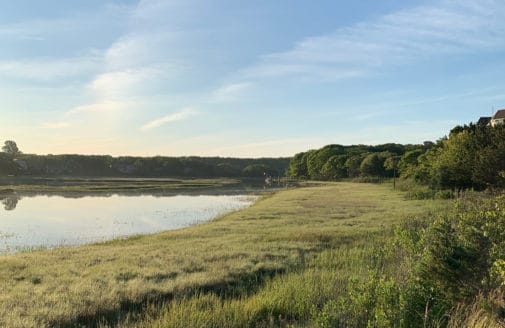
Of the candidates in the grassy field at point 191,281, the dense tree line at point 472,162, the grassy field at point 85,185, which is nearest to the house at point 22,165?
the grassy field at point 85,185

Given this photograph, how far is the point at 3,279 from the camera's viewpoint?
1119 cm

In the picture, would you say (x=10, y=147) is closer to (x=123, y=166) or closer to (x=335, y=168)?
(x=123, y=166)

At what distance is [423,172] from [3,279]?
164 feet

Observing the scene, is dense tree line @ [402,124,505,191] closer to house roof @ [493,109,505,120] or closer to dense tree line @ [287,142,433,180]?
dense tree line @ [287,142,433,180]

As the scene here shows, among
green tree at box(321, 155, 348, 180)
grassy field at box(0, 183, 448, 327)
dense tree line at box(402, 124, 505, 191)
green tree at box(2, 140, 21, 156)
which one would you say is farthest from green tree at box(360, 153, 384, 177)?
green tree at box(2, 140, 21, 156)

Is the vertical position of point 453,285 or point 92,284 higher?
point 453,285

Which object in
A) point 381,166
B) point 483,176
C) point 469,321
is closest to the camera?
point 469,321

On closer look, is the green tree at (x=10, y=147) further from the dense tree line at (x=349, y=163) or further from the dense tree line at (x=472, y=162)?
the dense tree line at (x=472, y=162)

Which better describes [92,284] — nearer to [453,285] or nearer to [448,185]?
[453,285]

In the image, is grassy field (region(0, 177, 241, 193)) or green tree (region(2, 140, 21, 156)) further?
green tree (region(2, 140, 21, 156))

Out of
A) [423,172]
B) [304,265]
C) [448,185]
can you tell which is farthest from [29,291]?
[423,172]

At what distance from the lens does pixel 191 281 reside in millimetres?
10734

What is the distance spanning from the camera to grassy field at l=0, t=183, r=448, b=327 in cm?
807

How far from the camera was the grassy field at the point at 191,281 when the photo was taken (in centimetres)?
807
